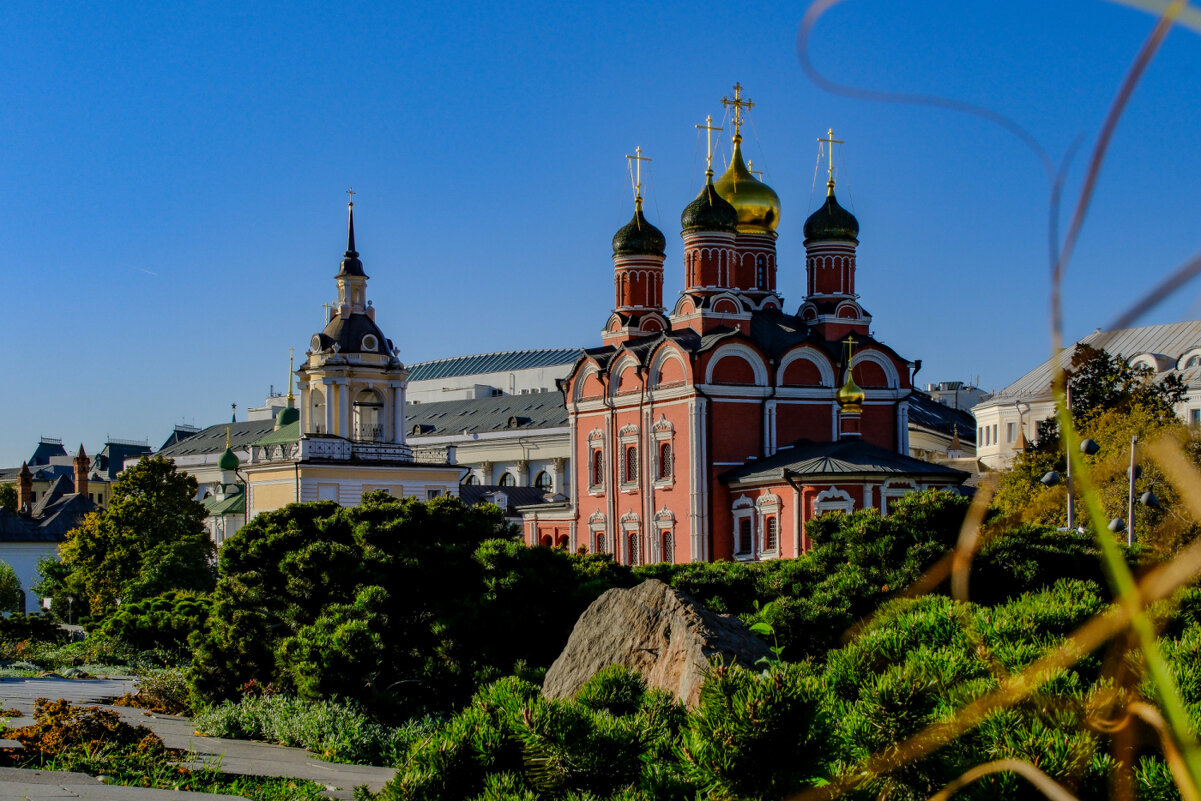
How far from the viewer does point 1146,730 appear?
4.38m

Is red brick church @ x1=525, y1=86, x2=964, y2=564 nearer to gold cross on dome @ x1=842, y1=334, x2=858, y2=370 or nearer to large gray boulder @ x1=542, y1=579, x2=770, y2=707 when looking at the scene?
gold cross on dome @ x1=842, y1=334, x2=858, y2=370

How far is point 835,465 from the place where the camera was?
105 feet

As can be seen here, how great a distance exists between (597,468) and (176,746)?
2801 centimetres

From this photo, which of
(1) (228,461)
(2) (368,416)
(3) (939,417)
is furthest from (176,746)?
(3) (939,417)

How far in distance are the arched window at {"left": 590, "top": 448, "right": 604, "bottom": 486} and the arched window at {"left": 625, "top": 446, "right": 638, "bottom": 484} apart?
1.49 m

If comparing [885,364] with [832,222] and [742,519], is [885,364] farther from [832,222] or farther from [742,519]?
[742,519]

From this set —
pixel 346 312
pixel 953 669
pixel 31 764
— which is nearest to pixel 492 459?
pixel 346 312

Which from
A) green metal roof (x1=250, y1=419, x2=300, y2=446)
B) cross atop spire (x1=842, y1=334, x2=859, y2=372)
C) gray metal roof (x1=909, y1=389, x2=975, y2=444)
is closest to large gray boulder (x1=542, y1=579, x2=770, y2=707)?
cross atop spire (x1=842, y1=334, x2=859, y2=372)

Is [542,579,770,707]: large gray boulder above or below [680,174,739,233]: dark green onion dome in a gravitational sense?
below

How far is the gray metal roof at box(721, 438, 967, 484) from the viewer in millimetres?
Answer: 31703

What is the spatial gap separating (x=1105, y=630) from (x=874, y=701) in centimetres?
308

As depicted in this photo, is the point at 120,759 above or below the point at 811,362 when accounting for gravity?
below

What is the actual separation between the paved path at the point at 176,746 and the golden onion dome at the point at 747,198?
2686cm

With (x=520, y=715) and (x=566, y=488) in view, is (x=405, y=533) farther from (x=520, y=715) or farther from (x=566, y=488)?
(x=566, y=488)
